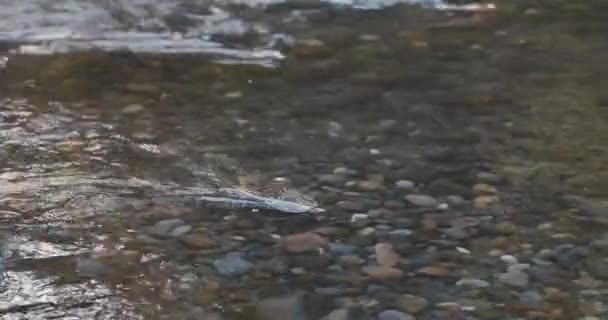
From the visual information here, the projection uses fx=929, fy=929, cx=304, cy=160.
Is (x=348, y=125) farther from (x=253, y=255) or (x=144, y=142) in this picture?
(x=253, y=255)

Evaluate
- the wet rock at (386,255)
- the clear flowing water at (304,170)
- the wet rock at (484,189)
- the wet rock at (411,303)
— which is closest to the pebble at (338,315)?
the clear flowing water at (304,170)

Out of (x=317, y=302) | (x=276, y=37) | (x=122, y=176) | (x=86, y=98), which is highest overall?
(x=276, y=37)

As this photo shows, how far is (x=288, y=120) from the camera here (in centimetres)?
348

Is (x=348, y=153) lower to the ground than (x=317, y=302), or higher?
higher

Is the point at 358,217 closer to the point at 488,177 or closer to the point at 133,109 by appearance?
the point at 488,177

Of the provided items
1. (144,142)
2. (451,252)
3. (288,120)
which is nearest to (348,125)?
(288,120)

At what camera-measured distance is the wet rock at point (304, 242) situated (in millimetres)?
Result: 2525

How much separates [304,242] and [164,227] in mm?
404

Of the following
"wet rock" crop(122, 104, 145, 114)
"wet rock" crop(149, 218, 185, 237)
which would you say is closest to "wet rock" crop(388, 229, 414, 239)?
"wet rock" crop(149, 218, 185, 237)

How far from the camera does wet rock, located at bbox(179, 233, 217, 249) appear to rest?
2533mm

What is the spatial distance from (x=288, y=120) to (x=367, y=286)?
1243 millimetres

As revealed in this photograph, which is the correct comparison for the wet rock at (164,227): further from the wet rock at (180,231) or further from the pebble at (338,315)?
the pebble at (338,315)

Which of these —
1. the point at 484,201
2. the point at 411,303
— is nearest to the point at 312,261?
the point at 411,303

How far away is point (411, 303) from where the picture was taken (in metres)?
2.28
